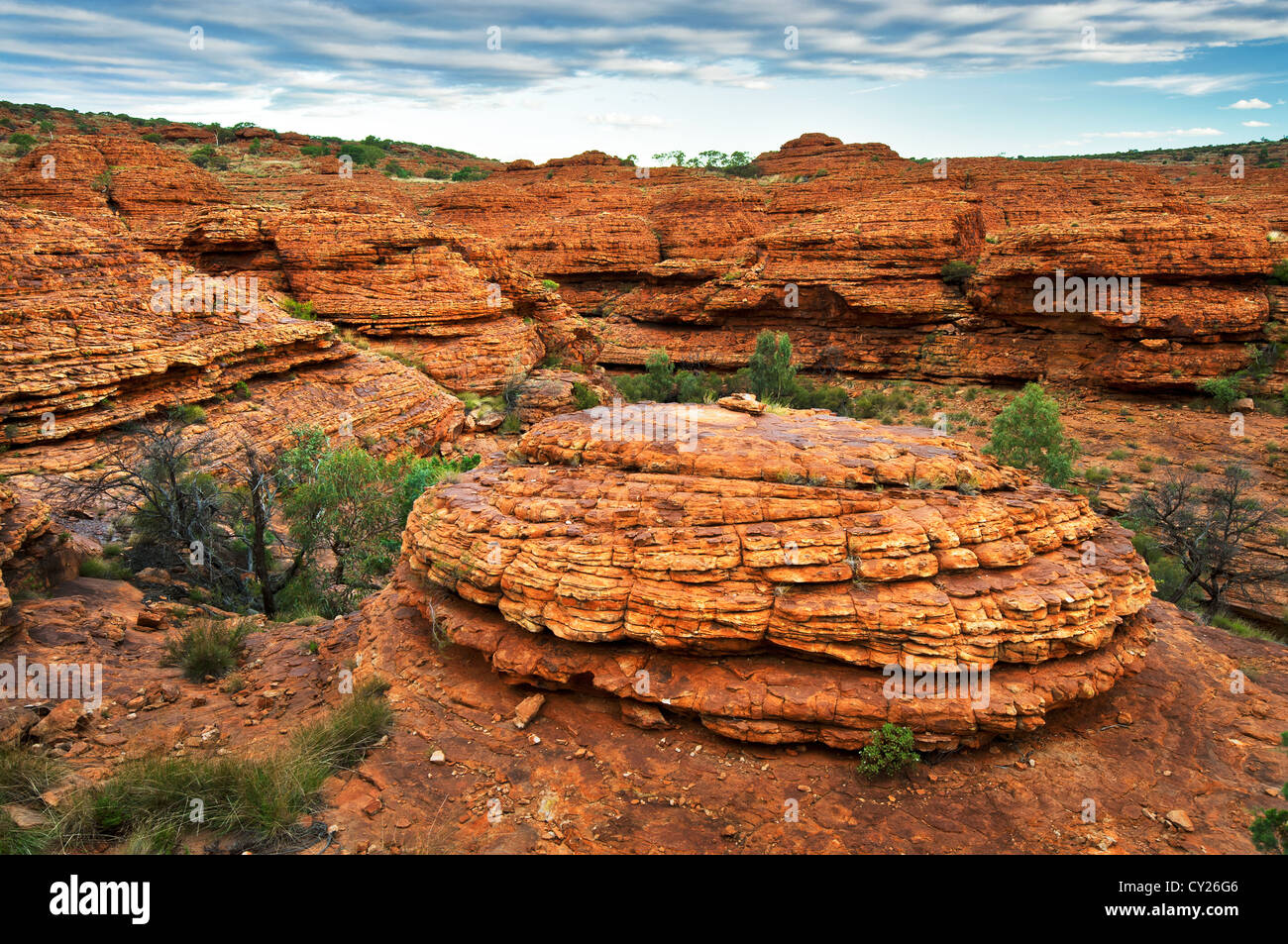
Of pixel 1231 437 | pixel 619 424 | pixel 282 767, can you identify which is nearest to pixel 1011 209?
pixel 1231 437

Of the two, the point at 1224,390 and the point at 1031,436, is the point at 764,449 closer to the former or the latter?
the point at 1031,436

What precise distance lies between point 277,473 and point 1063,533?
49.1 feet

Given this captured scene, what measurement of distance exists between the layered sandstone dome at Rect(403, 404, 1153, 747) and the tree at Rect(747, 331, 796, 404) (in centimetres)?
2147

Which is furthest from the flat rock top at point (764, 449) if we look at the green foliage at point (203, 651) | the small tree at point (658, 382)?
the small tree at point (658, 382)

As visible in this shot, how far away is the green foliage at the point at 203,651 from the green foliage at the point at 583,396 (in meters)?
17.2

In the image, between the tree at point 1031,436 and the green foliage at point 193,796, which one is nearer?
the green foliage at point 193,796

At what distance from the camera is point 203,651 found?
7879 mm

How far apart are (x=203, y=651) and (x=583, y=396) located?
18374 mm

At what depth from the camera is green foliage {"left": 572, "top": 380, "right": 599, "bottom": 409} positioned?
24734 mm

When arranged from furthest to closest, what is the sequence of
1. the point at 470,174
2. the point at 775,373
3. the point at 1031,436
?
the point at 470,174
the point at 775,373
the point at 1031,436

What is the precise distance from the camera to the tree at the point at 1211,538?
13867 millimetres

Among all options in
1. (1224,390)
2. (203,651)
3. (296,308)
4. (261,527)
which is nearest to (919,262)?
(1224,390)

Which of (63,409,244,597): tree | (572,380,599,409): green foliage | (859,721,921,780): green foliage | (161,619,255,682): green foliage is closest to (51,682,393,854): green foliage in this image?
(161,619,255,682): green foliage

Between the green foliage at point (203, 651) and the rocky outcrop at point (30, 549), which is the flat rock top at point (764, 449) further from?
the rocky outcrop at point (30, 549)
